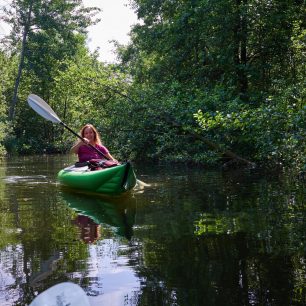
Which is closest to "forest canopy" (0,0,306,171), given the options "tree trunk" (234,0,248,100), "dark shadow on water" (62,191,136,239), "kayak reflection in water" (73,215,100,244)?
"tree trunk" (234,0,248,100)

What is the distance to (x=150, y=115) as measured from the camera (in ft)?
38.5

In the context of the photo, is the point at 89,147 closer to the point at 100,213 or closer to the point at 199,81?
the point at 100,213

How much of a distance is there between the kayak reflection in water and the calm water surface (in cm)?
1

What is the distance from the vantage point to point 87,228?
4.88 m

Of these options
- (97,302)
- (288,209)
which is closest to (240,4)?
(288,209)

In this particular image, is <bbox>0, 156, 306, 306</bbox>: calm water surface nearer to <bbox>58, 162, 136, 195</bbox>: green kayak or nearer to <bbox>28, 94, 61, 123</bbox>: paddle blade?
<bbox>58, 162, 136, 195</bbox>: green kayak

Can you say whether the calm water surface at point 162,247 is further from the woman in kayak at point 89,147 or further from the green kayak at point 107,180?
the woman in kayak at point 89,147

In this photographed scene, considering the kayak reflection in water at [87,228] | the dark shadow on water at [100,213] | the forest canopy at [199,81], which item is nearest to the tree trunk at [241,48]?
the forest canopy at [199,81]

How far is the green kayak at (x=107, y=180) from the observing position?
263 inches

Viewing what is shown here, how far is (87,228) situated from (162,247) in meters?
1.26

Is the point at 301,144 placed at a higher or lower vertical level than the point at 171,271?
higher

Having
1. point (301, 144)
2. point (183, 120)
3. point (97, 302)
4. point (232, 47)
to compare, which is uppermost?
point (232, 47)

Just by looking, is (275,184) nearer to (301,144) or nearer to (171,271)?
(301,144)

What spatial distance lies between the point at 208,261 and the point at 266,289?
688 millimetres
